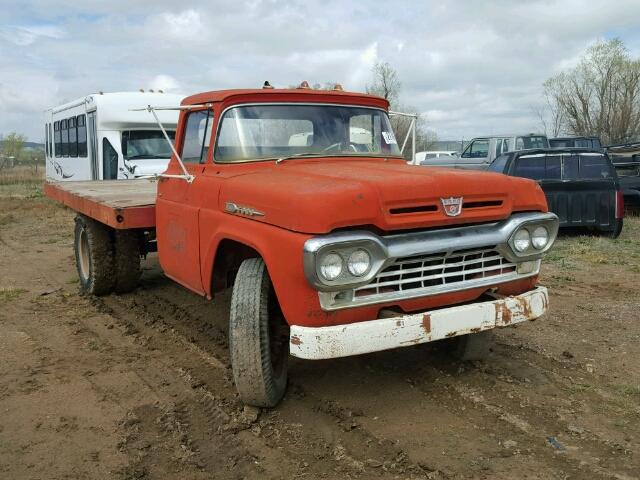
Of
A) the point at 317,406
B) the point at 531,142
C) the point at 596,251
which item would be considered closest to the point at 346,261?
the point at 317,406

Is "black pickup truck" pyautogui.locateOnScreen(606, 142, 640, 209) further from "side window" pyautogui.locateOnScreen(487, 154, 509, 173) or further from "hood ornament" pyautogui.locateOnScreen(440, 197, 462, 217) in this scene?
"hood ornament" pyautogui.locateOnScreen(440, 197, 462, 217)

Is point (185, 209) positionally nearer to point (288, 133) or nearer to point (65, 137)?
point (288, 133)

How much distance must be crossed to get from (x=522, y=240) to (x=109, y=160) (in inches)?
462

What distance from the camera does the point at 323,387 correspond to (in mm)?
4312

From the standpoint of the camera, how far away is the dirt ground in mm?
3342

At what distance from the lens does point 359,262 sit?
3.39m

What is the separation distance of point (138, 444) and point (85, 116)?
13.0 meters

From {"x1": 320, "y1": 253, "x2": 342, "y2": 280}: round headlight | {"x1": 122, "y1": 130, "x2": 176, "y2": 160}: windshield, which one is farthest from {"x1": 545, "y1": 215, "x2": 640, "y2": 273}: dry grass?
{"x1": 122, "y1": 130, "x2": 176, "y2": 160}: windshield

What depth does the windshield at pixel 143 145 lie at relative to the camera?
13781 mm

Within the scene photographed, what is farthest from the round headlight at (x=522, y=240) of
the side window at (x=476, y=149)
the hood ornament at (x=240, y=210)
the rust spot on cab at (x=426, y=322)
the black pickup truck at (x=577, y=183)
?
the side window at (x=476, y=149)

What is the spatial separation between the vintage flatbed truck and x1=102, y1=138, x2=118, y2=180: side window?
9.23 m

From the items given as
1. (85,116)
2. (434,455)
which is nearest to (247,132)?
(434,455)

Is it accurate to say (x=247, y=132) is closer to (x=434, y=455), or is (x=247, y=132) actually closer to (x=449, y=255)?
(x=449, y=255)

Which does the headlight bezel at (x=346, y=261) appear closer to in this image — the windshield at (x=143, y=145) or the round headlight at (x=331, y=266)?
the round headlight at (x=331, y=266)
